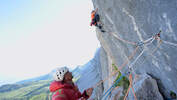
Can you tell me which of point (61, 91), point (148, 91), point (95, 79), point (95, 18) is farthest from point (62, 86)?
point (95, 79)

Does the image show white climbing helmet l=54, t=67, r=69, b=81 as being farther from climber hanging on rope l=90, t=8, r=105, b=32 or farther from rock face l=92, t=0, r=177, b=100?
climber hanging on rope l=90, t=8, r=105, b=32

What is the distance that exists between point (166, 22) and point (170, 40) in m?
0.47

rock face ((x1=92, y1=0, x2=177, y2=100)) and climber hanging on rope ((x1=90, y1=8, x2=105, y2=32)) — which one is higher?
climber hanging on rope ((x1=90, y1=8, x2=105, y2=32))

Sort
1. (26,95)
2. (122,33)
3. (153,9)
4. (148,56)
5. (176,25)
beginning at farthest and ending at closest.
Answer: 1. (26,95)
2. (122,33)
3. (148,56)
4. (153,9)
5. (176,25)

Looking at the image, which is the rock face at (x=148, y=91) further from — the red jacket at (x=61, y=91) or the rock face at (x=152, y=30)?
the red jacket at (x=61, y=91)

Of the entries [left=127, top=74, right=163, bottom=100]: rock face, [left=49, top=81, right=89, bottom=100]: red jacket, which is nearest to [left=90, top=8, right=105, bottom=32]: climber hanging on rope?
[left=127, top=74, right=163, bottom=100]: rock face

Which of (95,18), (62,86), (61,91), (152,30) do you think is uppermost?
(95,18)

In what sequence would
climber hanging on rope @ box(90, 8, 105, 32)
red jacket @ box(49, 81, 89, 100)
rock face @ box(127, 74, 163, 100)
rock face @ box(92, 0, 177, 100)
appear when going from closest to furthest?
1. red jacket @ box(49, 81, 89, 100)
2. rock face @ box(92, 0, 177, 100)
3. rock face @ box(127, 74, 163, 100)
4. climber hanging on rope @ box(90, 8, 105, 32)

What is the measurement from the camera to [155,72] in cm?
450

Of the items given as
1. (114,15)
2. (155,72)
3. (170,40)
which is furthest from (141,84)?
(114,15)

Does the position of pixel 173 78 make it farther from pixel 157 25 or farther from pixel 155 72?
pixel 157 25

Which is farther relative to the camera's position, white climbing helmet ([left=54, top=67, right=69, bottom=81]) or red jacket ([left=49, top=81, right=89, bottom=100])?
white climbing helmet ([left=54, top=67, right=69, bottom=81])

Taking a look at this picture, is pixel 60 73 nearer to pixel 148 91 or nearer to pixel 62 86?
pixel 62 86

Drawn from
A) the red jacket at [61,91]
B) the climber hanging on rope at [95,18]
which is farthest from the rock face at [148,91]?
the climber hanging on rope at [95,18]
